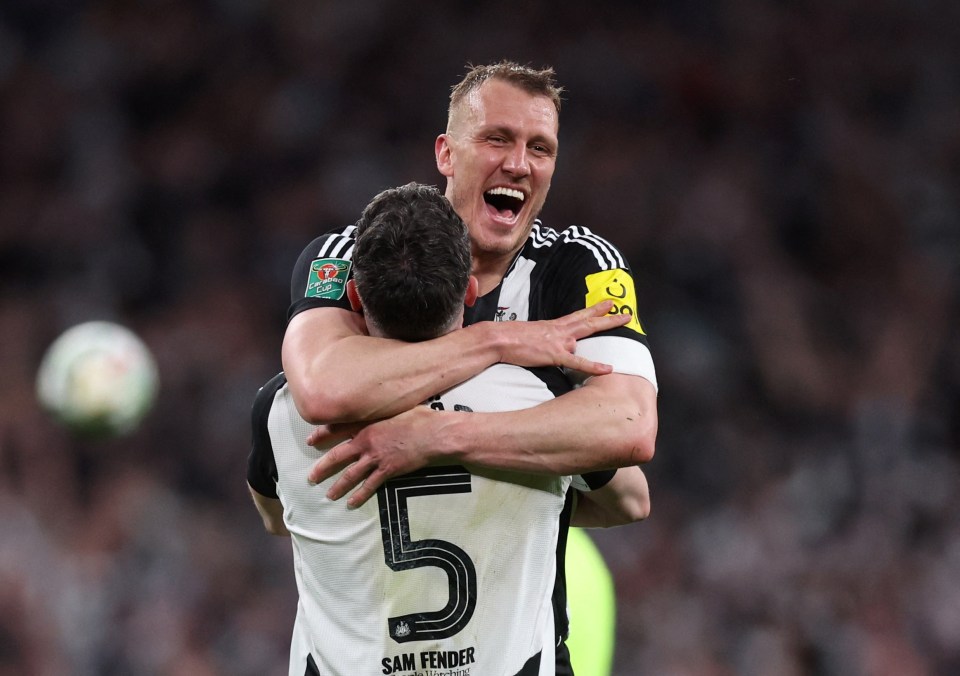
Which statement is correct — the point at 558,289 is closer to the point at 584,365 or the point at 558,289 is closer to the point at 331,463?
the point at 584,365

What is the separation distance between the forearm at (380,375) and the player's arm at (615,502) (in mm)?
672

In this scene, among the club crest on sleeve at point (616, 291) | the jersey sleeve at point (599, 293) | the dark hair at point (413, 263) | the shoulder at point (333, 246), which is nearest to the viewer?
the dark hair at point (413, 263)

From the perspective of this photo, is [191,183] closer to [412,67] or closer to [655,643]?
[412,67]

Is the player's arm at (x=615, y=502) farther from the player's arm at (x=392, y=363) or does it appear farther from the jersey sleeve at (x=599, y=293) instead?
the player's arm at (x=392, y=363)

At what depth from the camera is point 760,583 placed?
697 cm

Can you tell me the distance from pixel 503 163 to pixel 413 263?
113 centimetres

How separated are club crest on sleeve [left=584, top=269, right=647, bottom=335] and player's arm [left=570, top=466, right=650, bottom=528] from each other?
41 centimetres

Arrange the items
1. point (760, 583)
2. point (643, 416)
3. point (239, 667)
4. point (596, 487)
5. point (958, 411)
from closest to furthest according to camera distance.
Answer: point (643, 416)
point (596, 487)
point (239, 667)
point (760, 583)
point (958, 411)

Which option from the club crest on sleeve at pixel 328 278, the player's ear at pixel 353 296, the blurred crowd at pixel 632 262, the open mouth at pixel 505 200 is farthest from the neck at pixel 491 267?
the blurred crowd at pixel 632 262

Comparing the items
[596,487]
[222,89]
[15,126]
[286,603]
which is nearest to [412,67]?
[222,89]

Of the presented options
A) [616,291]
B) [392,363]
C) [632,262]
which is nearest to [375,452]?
[392,363]

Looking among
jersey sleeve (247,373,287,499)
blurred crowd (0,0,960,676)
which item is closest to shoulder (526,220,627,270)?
jersey sleeve (247,373,287,499)

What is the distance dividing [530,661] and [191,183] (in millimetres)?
6571

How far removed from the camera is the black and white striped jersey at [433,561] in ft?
7.71
